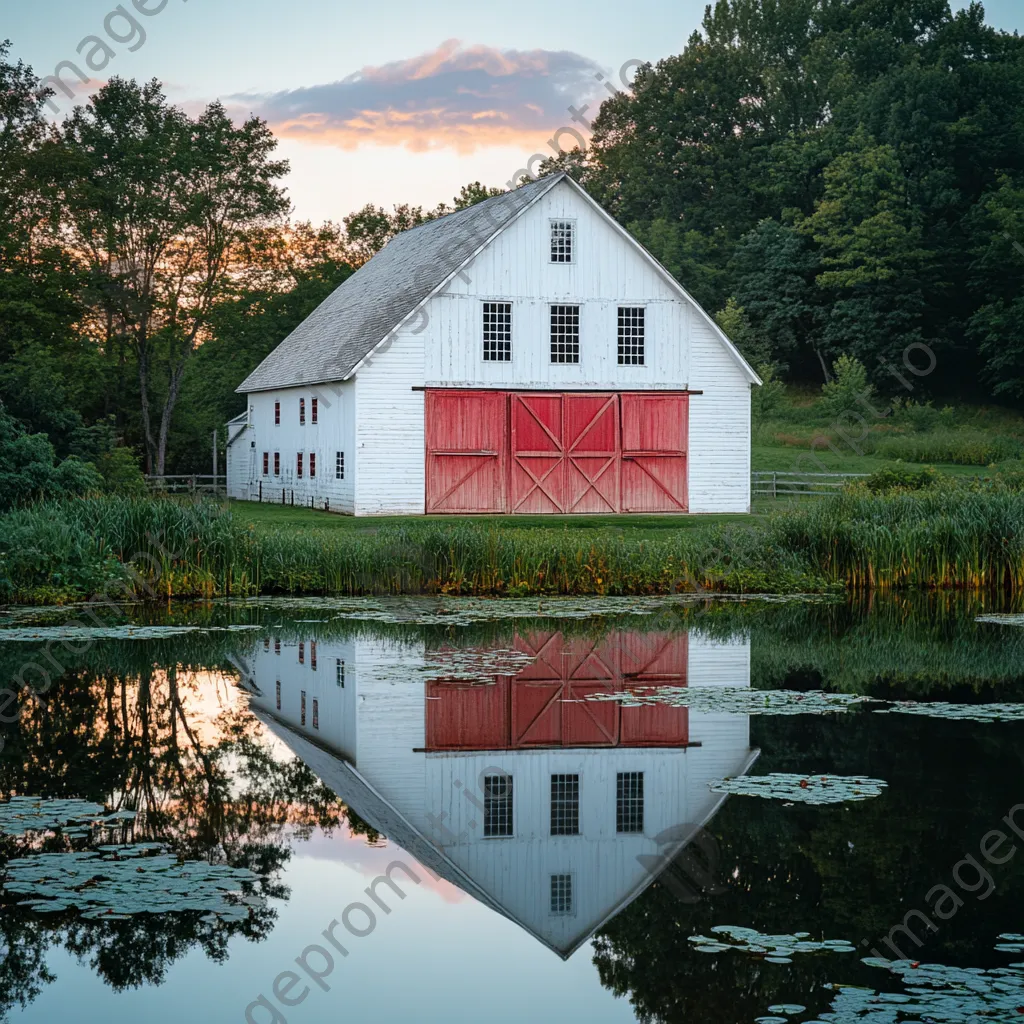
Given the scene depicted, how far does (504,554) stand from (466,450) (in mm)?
12735

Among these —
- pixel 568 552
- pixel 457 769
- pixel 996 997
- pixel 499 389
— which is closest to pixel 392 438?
pixel 499 389

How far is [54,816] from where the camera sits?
962cm

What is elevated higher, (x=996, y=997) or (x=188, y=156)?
(x=188, y=156)

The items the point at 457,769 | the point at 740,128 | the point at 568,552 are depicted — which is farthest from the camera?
the point at 740,128

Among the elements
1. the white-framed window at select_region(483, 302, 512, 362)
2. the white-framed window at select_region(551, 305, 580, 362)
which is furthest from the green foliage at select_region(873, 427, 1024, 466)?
the white-framed window at select_region(483, 302, 512, 362)

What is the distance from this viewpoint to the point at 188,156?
50.8 metres

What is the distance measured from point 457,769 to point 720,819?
233cm

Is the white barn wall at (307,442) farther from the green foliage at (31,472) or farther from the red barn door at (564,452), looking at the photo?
the green foliage at (31,472)

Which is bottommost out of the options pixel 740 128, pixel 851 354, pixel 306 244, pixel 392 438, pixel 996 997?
pixel 996 997

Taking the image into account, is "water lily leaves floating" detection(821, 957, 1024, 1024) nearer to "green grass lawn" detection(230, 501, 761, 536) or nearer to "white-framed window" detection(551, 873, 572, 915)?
"white-framed window" detection(551, 873, 572, 915)

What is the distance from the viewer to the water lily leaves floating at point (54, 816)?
932 centimetres

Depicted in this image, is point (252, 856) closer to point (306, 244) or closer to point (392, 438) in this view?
point (392, 438)

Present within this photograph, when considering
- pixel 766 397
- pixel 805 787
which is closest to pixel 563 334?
pixel 766 397

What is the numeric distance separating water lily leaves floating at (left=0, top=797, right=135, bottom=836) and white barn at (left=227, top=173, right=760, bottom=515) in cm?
2421
